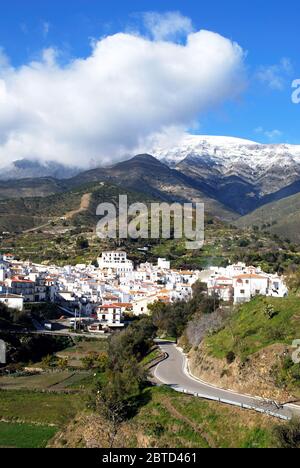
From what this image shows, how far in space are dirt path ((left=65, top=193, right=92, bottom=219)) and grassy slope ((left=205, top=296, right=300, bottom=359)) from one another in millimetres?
96437

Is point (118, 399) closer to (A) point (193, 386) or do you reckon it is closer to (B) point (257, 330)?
(A) point (193, 386)

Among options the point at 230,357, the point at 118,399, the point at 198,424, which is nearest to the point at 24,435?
the point at 118,399

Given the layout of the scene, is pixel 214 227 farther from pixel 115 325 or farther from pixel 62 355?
pixel 62 355

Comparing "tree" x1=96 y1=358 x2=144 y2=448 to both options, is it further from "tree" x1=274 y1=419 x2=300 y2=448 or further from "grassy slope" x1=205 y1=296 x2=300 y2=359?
"tree" x1=274 y1=419 x2=300 y2=448

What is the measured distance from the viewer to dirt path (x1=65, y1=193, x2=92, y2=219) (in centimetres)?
12810

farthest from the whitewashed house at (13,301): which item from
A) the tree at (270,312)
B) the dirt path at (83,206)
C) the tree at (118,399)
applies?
the dirt path at (83,206)

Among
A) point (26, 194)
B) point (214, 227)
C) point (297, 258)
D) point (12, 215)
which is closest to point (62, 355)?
point (297, 258)

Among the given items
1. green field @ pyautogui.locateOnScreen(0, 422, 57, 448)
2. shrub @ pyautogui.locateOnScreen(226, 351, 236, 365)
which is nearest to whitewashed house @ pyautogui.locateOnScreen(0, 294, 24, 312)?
green field @ pyautogui.locateOnScreen(0, 422, 57, 448)

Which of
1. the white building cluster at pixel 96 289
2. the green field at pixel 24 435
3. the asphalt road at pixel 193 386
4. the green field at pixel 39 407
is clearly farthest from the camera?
the white building cluster at pixel 96 289

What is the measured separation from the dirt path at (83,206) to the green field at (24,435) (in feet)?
330

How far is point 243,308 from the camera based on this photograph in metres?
35.0

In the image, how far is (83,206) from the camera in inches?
5276

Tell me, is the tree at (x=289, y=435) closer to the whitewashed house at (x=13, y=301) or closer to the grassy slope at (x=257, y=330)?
the grassy slope at (x=257, y=330)

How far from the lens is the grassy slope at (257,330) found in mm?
25864
